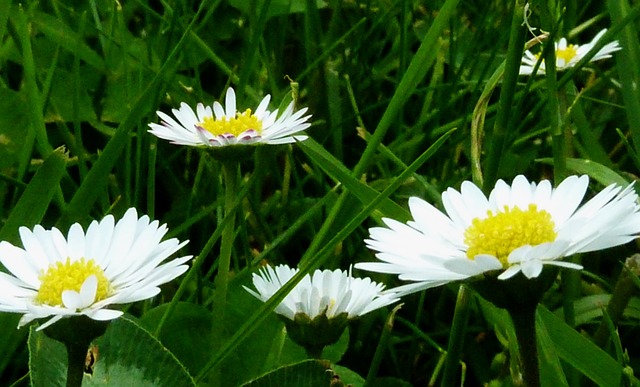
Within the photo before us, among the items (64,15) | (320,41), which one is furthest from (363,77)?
(64,15)

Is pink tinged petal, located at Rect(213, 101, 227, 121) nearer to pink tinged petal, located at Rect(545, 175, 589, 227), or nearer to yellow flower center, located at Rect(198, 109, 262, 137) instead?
yellow flower center, located at Rect(198, 109, 262, 137)

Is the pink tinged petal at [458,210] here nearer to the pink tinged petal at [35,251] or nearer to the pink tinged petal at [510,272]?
the pink tinged petal at [510,272]

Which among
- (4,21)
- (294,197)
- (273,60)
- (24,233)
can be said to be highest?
(273,60)

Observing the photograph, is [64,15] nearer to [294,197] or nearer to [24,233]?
[294,197]

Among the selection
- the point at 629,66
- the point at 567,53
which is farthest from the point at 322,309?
the point at 567,53

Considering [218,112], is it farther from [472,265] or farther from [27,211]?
[472,265]

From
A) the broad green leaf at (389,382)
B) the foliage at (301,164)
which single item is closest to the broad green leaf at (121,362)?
the foliage at (301,164)
